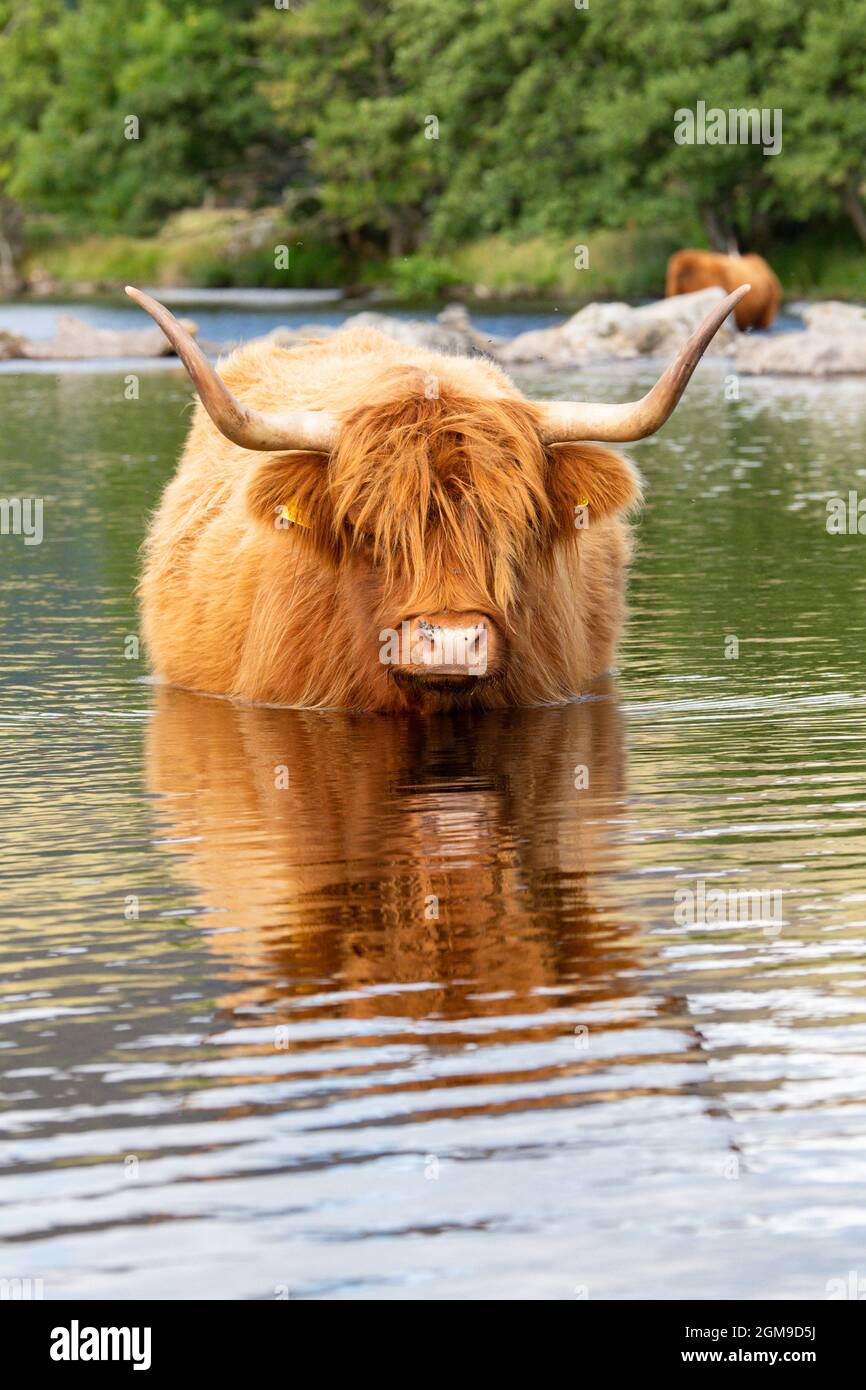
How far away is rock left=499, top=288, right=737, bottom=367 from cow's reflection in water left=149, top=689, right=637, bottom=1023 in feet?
73.3

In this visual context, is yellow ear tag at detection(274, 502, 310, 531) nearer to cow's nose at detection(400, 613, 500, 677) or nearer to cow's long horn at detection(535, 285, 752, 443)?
cow's nose at detection(400, 613, 500, 677)

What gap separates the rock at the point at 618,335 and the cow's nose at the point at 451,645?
2288 cm

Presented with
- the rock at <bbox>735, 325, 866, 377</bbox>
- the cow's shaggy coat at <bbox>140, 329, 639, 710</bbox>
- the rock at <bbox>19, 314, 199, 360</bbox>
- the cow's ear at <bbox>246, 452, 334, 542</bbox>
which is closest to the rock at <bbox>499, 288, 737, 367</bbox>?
the rock at <bbox>735, 325, 866, 377</bbox>

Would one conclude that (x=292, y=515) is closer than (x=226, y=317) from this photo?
Yes

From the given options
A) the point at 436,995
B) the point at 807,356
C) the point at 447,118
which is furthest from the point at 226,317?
Result: the point at 436,995

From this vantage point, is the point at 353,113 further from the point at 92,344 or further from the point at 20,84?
the point at 92,344

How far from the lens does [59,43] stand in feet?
211

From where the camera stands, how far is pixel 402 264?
47.0 metres

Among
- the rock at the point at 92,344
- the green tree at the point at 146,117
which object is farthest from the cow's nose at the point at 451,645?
the green tree at the point at 146,117

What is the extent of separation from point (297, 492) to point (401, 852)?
190 centimetres

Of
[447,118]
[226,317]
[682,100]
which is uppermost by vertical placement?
[447,118]

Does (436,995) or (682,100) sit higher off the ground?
(682,100)

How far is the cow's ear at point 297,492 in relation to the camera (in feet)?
23.6

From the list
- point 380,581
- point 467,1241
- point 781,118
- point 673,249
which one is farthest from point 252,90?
point 467,1241
